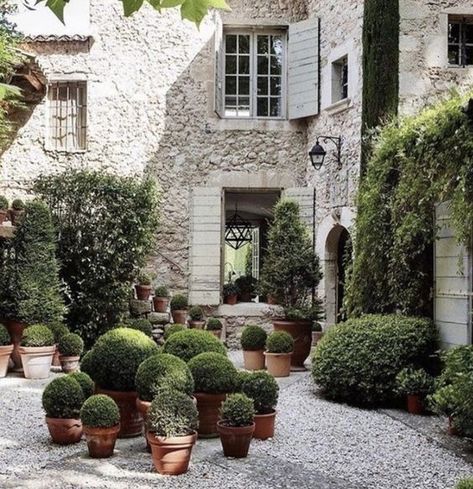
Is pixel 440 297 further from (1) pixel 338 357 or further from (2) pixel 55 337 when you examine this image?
(2) pixel 55 337

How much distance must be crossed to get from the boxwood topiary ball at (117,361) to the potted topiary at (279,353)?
2893mm

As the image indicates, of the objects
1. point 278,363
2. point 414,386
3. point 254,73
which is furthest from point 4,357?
point 254,73

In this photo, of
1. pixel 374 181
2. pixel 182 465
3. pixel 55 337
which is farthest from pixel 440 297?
pixel 55 337

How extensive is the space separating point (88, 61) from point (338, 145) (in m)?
4.30

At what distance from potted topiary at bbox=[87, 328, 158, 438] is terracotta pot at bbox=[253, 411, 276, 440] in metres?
0.93

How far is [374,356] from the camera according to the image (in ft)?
20.7

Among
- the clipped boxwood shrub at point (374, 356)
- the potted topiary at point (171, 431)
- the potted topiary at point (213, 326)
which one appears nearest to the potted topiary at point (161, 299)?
the potted topiary at point (213, 326)

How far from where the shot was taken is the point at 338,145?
944 centimetres

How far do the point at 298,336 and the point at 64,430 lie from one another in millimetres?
4198

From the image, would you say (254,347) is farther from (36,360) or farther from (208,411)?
(208,411)

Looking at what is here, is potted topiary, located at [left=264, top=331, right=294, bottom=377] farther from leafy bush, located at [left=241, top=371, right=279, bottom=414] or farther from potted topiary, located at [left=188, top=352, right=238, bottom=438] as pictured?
potted topiary, located at [left=188, top=352, right=238, bottom=438]

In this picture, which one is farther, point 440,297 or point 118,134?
point 118,134

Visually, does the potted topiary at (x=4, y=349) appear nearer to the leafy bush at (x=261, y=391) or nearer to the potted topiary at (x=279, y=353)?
the potted topiary at (x=279, y=353)

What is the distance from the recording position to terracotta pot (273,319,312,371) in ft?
27.6
